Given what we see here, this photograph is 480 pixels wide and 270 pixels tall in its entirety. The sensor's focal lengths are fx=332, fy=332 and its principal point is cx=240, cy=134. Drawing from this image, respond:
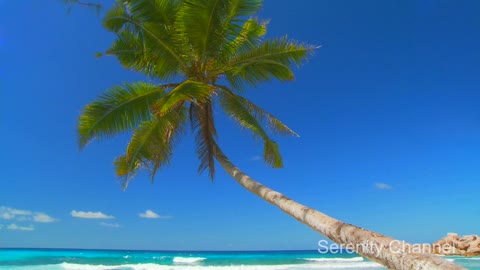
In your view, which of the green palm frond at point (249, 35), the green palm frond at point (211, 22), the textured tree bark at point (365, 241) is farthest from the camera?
the green palm frond at point (249, 35)

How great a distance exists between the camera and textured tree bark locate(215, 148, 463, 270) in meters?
2.75

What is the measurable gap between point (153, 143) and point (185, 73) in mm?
1907

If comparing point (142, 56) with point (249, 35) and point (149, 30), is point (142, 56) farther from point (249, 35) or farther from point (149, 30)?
point (249, 35)

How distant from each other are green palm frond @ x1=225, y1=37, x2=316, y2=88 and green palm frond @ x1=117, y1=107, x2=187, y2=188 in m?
1.76

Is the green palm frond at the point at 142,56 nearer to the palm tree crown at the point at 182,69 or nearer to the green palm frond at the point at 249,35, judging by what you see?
the palm tree crown at the point at 182,69

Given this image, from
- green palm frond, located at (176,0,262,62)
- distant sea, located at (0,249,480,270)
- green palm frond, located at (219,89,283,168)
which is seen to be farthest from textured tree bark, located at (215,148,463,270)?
distant sea, located at (0,249,480,270)

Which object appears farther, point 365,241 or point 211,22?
point 211,22

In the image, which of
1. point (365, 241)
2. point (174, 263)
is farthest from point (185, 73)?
point (174, 263)

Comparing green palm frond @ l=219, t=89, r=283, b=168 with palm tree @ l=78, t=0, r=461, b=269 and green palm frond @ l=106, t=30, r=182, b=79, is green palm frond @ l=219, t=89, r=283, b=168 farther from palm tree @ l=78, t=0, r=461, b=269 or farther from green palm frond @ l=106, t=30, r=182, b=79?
green palm frond @ l=106, t=30, r=182, b=79

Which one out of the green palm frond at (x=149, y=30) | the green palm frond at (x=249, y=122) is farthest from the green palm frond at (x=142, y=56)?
the green palm frond at (x=249, y=122)

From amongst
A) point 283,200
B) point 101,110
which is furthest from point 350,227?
point 101,110

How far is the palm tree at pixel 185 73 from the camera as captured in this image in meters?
7.25

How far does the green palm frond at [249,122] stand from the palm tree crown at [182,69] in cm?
3

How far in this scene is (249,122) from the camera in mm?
8414
